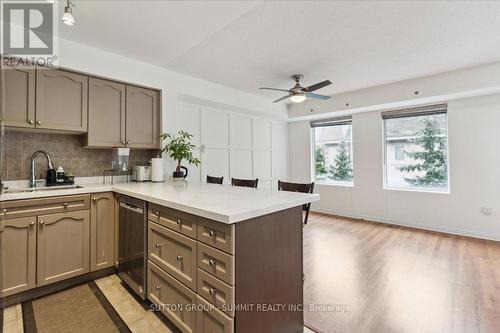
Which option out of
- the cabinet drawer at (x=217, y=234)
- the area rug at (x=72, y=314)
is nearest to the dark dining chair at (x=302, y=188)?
the cabinet drawer at (x=217, y=234)

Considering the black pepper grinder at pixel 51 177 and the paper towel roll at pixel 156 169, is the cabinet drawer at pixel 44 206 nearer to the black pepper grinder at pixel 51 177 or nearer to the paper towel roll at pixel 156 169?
the black pepper grinder at pixel 51 177

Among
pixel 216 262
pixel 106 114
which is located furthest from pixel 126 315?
pixel 106 114

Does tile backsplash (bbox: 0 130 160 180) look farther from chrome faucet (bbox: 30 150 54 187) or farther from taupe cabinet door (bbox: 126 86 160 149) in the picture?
taupe cabinet door (bbox: 126 86 160 149)

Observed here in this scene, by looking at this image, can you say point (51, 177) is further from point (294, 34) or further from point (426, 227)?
point (426, 227)

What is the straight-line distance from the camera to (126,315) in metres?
1.86

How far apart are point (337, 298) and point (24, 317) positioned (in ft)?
8.44

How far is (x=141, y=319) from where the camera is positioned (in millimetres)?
1812

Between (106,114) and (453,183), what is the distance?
5.39m

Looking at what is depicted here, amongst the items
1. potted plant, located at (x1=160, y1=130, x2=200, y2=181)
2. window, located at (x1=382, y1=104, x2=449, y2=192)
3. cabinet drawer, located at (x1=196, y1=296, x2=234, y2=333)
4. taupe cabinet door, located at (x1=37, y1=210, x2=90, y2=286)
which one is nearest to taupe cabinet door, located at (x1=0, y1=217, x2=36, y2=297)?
taupe cabinet door, located at (x1=37, y1=210, x2=90, y2=286)

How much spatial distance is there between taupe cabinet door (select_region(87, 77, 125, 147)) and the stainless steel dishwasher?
79 cm

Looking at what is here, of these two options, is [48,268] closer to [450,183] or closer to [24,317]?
[24,317]

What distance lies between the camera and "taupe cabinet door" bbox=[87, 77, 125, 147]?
262 centimetres

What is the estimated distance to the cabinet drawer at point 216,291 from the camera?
1219 mm

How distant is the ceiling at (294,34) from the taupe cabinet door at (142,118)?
1.47ft
